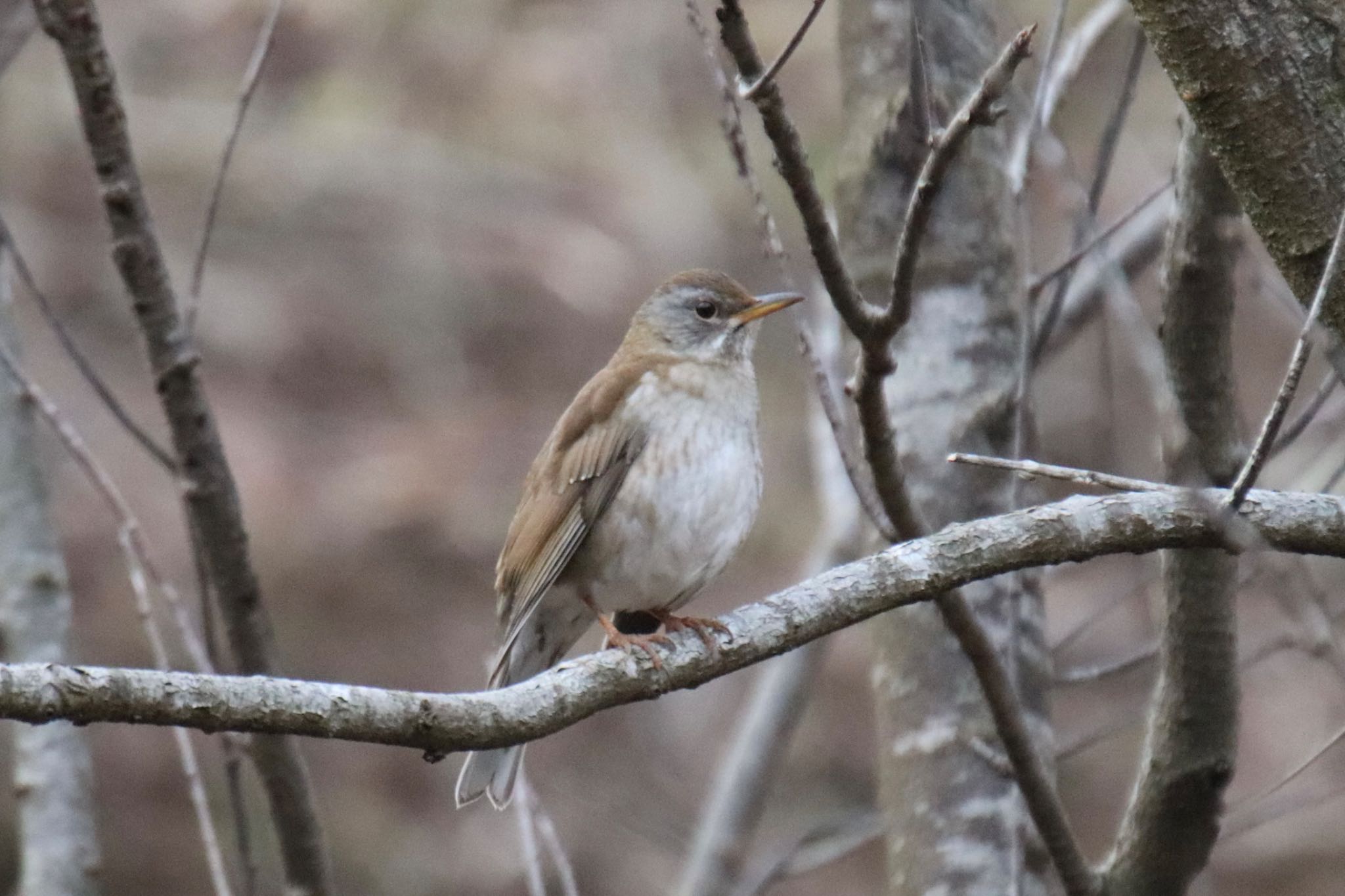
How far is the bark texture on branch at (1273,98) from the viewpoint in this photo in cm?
260

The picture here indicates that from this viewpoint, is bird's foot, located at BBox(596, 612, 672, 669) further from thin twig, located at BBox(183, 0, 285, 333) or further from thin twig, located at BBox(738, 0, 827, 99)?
thin twig, located at BBox(183, 0, 285, 333)

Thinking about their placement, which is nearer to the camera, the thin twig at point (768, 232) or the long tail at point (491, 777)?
the thin twig at point (768, 232)

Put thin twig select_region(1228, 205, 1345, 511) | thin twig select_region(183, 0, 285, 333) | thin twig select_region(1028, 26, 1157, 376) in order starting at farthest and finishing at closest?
thin twig select_region(1028, 26, 1157, 376) → thin twig select_region(183, 0, 285, 333) → thin twig select_region(1228, 205, 1345, 511)

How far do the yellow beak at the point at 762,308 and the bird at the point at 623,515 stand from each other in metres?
0.02

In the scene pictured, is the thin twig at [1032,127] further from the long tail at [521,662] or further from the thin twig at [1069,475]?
the long tail at [521,662]

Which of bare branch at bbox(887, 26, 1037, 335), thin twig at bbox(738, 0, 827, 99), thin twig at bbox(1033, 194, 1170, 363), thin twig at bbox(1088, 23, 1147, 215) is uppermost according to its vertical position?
thin twig at bbox(1033, 194, 1170, 363)

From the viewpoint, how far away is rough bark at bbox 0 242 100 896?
3967mm

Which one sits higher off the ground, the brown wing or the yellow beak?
the yellow beak

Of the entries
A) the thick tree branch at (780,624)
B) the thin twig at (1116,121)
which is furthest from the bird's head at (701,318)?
the thick tree branch at (780,624)

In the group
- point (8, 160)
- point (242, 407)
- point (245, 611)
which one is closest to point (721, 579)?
point (242, 407)

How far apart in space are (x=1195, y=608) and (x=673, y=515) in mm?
1593

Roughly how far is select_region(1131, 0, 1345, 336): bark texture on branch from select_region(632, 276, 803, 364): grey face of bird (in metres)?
2.43

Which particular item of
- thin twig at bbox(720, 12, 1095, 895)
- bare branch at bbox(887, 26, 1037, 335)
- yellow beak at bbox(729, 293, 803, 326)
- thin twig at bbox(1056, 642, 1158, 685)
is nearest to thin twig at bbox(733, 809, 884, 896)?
thin twig at bbox(1056, 642, 1158, 685)

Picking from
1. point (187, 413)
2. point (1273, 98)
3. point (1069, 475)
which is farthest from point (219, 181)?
point (1273, 98)
